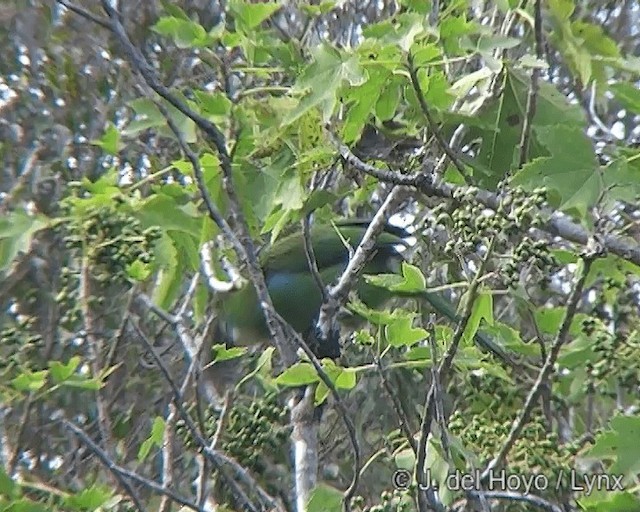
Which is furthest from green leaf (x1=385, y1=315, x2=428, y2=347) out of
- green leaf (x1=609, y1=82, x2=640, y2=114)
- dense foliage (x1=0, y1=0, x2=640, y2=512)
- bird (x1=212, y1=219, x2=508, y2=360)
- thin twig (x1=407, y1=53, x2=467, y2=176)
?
bird (x1=212, y1=219, x2=508, y2=360)

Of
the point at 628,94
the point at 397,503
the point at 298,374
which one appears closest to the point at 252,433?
the point at 298,374

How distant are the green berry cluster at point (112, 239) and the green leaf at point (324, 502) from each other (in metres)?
0.60

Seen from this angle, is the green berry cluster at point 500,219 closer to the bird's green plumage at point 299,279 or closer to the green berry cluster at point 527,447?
the green berry cluster at point 527,447

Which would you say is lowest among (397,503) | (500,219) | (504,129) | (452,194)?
(397,503)

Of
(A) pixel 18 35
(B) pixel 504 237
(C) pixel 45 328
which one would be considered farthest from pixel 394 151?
A: (A) pixel 18 35

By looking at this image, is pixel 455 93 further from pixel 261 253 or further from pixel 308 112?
pixel 261 253

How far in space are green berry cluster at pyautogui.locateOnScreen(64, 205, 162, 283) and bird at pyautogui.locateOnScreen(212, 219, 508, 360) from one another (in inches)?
39.6

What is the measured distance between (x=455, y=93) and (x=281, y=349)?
60 cm

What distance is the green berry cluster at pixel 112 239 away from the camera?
1.95 m

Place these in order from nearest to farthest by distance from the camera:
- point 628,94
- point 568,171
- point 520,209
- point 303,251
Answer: point 520,209
point 568,171
point 628,94
point 303,251

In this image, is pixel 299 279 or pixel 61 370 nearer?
pixel 61 370

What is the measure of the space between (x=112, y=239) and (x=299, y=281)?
147cm

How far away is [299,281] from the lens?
134 inches

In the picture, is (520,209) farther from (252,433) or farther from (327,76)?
(252,433)
